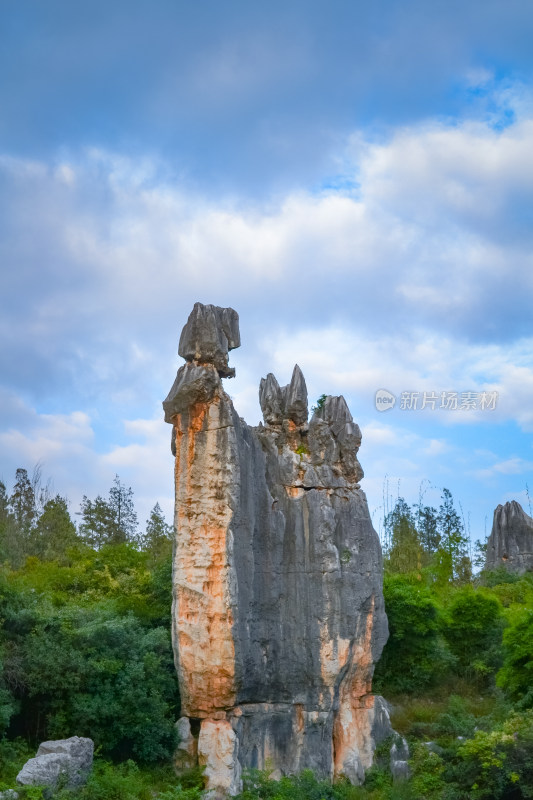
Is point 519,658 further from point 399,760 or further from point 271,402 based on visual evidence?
point 271,402

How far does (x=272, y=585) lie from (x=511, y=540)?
39.2 metres

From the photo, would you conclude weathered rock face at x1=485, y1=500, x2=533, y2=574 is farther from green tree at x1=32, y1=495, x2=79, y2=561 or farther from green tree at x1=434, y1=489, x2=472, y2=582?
green tree at x1=32, y1=495, x2=79, y2=561

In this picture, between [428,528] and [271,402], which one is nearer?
[271,402]

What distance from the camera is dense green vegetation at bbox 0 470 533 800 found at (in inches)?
708

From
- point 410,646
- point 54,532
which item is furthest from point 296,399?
point 54,532

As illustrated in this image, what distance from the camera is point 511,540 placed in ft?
183

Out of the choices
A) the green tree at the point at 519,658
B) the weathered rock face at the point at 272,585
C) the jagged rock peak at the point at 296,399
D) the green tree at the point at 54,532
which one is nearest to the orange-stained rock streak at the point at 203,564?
the weathered rock face at the point at 272,585

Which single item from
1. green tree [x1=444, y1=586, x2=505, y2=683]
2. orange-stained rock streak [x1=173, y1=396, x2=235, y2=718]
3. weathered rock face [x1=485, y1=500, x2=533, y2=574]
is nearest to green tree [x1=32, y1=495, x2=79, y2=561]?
green tree [x1=444, y1=586, x2=505, y2=683]

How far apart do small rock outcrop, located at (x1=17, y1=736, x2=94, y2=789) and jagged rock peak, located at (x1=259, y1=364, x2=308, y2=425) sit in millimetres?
8962

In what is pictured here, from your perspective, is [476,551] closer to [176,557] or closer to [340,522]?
[340,522]

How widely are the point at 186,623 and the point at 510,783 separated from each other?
8011mm

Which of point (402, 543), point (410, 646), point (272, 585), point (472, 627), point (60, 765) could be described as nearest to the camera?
point (60, 765)

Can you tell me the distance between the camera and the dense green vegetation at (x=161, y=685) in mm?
17984

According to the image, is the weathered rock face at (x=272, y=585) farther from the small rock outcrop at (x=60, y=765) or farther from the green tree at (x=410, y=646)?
the green tree at (x=410, y=646)
